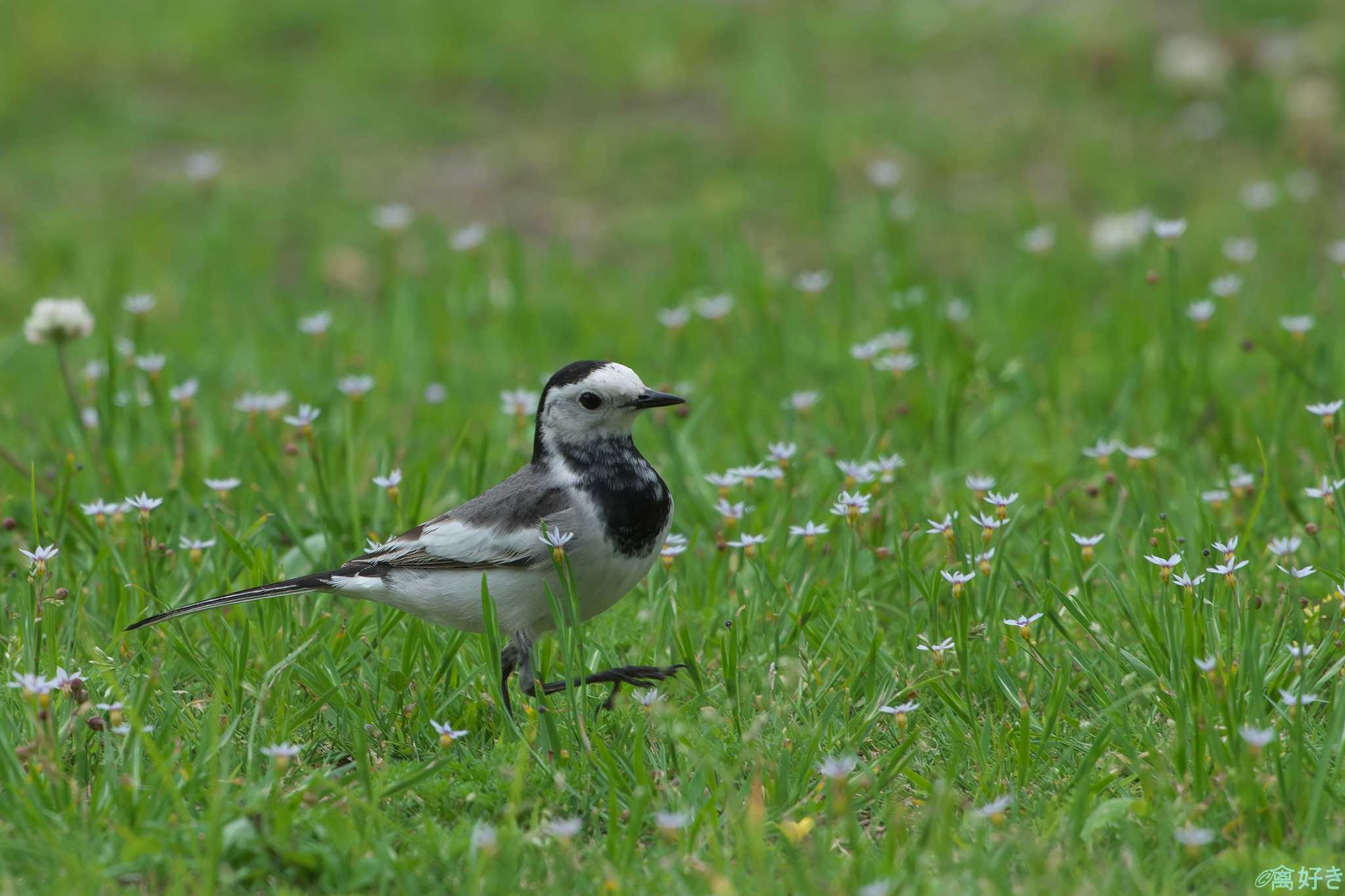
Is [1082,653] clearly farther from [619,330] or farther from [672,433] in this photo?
[619,330]

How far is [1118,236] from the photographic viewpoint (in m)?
7.39

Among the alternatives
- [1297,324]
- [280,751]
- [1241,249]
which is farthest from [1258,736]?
[1241,249]

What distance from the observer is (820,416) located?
571 cm

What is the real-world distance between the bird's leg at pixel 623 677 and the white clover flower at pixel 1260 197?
5.65 m

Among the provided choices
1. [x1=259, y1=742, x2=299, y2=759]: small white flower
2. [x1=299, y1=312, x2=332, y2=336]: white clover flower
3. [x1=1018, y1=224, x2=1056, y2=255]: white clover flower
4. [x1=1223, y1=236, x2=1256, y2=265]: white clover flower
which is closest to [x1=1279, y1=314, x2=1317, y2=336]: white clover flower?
[x1=1223, y1=236, x2=1256, y2=265]: white clover flower

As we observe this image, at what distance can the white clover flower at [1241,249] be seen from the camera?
682cm

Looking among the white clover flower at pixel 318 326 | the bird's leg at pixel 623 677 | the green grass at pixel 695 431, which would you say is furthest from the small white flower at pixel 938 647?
the white clover flower at pixel 318 326

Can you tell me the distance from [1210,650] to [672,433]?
2.28 metres

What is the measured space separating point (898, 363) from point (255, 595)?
261cm

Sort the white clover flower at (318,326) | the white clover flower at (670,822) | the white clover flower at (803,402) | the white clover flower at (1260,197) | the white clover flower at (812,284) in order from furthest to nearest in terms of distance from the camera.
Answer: the white clover flower at (1260,197)
the white clover flower at (812,284)
the white clover flower at (318,326)
the white clover flower at (803,402)
the white clover flower at (670,822)

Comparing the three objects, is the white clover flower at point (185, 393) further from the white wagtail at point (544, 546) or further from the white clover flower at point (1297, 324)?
the white clover flower at point (1297, 324)

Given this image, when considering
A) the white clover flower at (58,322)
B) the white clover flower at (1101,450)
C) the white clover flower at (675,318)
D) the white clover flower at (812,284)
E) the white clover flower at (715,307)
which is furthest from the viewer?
the white clover flower at (715,307)

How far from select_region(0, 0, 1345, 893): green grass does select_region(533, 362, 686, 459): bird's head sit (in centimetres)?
58

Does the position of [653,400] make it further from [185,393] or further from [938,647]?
[185,393]
